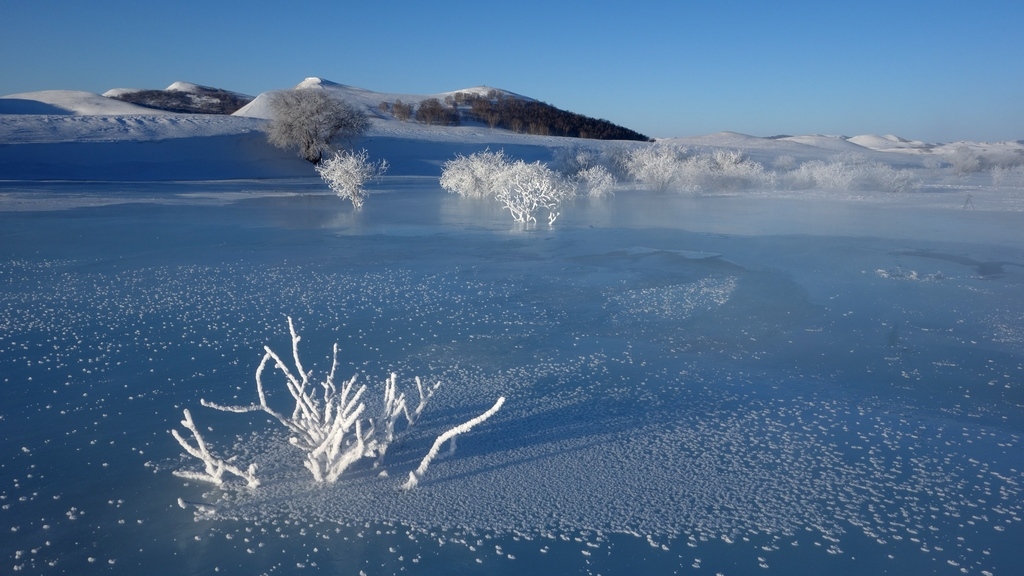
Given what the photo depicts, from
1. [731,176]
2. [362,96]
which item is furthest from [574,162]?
[362,96]

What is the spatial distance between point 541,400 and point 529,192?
13.4m

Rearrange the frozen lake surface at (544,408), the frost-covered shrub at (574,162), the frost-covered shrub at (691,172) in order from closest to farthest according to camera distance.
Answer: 1. the frozen lake surface at (544,408)
2. the frost-covered shrub at (691,172)
3. the frost-covered shrub at (574,162)

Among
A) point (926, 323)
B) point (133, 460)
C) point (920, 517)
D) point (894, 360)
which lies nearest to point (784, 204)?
point (926, 323)

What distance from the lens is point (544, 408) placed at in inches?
218

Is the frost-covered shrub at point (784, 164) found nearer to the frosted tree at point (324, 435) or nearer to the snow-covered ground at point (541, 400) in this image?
the snow-covered ground at point (541, 400)

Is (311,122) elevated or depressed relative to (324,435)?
elevated

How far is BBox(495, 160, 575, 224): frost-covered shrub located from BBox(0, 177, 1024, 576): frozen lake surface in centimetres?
625

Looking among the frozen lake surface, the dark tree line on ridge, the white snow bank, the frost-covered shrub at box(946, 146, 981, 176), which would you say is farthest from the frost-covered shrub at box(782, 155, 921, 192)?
the white snow bank

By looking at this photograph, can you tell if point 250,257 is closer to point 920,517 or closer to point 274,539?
point 274,539

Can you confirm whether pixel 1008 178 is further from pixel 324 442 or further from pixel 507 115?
pixel 507 115

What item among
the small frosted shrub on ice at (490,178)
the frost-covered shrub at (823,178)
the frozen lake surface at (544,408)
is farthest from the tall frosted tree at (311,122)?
the frozen lake surface at (544,408)

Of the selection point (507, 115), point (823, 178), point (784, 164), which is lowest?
point (823, 178)

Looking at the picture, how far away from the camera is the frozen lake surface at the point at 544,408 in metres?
3.78

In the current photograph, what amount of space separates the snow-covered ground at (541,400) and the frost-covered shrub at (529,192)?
4.57 m
